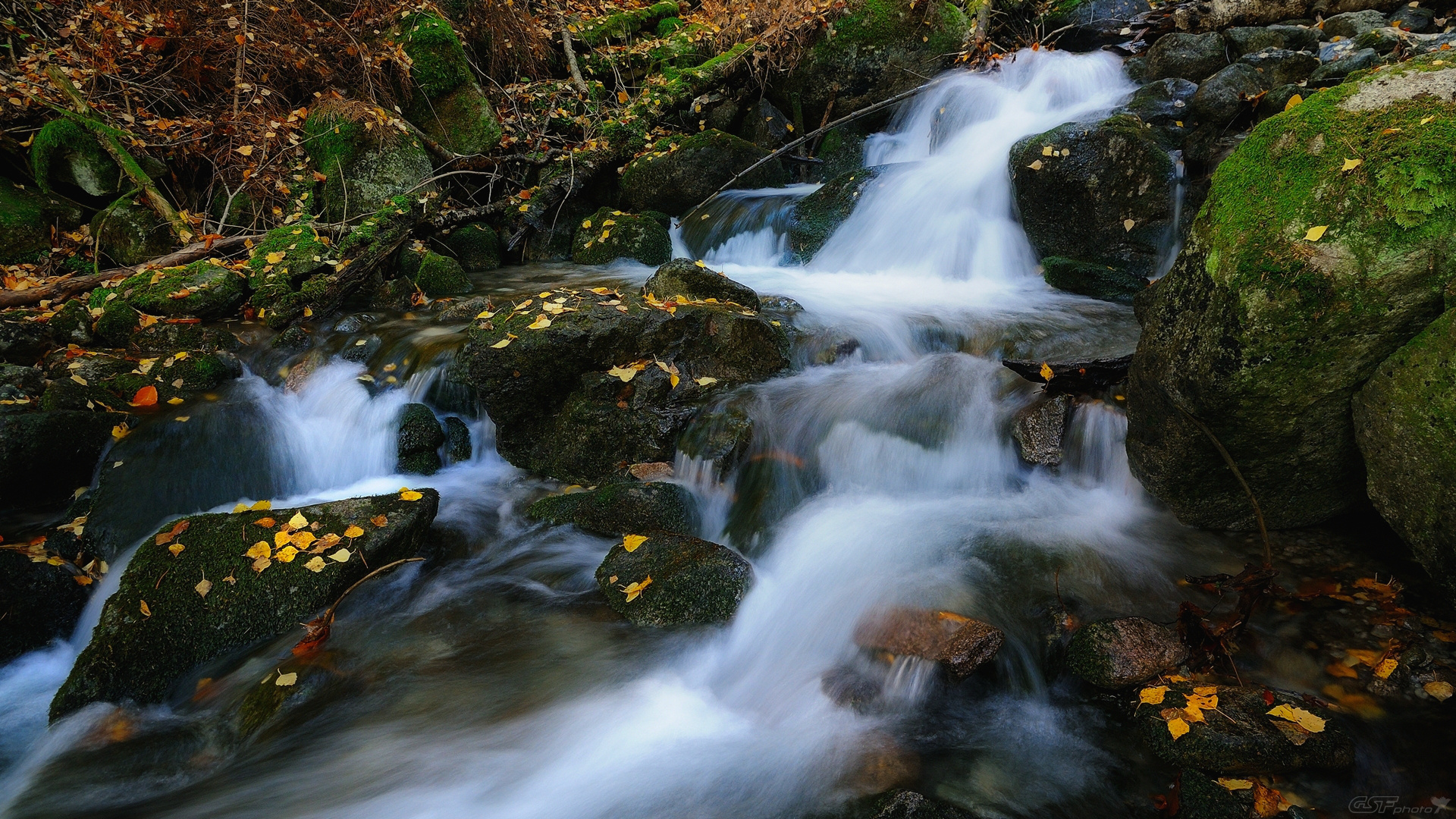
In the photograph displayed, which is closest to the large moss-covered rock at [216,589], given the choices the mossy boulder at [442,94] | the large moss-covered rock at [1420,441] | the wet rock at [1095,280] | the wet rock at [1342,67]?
the large moss-covered rock at [1420,441]

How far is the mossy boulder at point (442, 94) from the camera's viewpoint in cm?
963

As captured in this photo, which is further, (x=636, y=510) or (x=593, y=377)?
(x=593, y=377)

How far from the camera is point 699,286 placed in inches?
247

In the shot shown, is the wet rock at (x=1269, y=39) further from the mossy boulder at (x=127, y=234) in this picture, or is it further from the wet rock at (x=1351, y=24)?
the mossy boulder at (x=127, y=234)

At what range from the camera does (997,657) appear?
345cm

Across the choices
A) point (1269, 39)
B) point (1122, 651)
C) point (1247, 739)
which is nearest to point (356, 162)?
point (1122, 651)

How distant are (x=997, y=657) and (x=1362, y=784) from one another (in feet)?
4.54

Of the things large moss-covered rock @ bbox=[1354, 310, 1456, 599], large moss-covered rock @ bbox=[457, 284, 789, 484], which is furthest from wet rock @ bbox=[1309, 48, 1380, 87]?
large moss-covered rock @ bbox=[457, 284, 789, 484]

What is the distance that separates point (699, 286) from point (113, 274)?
20.6 ft

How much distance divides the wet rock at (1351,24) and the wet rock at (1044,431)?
7770 millimetres

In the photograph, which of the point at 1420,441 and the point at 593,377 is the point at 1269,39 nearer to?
the point at 1420,441

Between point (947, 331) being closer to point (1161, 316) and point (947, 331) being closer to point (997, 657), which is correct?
point (1161, 316)

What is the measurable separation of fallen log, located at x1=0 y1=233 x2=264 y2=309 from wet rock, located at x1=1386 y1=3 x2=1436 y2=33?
14297 millimetres

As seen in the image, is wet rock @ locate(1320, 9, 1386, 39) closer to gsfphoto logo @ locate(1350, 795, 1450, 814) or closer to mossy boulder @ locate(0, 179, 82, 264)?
gsfphoto logo @ locate(1350, 795, 1450, 814)
